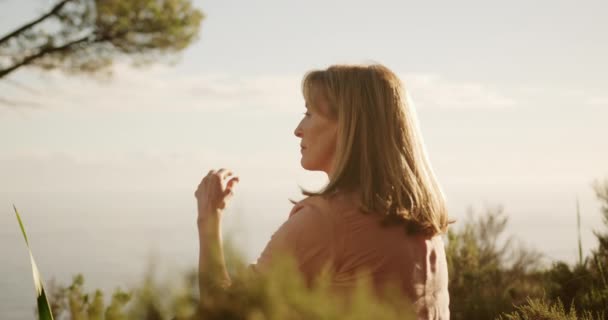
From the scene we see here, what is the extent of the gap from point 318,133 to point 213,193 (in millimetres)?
464

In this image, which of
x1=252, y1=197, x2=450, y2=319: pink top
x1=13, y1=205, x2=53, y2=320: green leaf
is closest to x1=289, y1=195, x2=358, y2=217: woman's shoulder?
x1=252, y1=197, x2=450, y2=319: pink top

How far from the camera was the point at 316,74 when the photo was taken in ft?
7.23

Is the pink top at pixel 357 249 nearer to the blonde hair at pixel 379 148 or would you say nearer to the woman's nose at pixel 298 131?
the blonde hair at pixel 379 148

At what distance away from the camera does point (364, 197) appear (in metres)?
1.92

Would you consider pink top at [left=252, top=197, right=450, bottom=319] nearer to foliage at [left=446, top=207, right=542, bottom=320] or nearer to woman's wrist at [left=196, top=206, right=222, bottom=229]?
woman's wrist at [left=196, top=206, right=222, bottom=229]

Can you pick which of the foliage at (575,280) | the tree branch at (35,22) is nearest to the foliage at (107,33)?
the tree branch at (35,22)

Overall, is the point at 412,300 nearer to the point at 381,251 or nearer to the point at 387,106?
the point at 381,251

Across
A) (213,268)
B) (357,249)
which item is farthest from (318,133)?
(213,268)

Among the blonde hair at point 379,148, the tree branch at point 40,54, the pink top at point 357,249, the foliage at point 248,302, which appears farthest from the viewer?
the tree branch at point 40,54

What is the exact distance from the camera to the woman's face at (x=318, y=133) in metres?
2.19

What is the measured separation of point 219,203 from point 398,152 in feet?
1.74

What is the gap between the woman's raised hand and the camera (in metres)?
1.85

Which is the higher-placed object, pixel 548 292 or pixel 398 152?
pixel 398 152

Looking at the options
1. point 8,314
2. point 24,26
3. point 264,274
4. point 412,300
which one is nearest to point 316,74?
point 412,300
